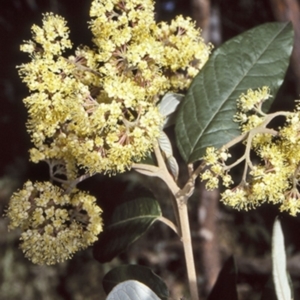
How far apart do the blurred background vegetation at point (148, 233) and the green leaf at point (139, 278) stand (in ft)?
3.81

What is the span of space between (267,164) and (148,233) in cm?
185

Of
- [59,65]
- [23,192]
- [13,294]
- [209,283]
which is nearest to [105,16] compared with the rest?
[59,65]

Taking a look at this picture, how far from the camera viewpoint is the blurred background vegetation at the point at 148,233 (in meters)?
2.38

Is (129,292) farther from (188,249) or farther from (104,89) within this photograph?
(104,89)

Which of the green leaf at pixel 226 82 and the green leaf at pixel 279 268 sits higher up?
the green leaf at pixel 226 82

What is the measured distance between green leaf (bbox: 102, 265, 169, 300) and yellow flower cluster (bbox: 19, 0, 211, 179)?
26 centimetres

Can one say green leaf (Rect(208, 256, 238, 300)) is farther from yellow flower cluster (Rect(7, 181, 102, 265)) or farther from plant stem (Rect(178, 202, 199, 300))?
yellow flower cluster (Rect(7, 181, 102, 265))

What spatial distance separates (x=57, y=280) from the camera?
248cm

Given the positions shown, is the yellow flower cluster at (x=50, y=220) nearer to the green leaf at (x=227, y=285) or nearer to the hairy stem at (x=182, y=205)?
the hairy stem at (x=182, y=205)

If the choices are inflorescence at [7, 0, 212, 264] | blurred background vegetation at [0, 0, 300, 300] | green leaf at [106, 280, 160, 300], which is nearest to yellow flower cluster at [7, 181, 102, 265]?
inflorescence at [7, 0, 212, 264]

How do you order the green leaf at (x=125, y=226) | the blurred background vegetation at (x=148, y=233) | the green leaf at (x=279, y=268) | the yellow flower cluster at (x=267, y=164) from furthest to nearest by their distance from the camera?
the blurred background vegetation at (x=148, y=233), the green leaf at (x=125, y=226), the green leaf at (x=279, y=268), the yellow flower cluster at (x=267, y=164)

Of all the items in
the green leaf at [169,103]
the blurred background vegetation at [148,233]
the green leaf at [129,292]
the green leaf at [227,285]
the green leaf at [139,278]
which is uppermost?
the green leaf at [169,103]

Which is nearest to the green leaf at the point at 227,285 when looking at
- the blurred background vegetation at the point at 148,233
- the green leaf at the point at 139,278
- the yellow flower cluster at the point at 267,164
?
the green leaf at the point at 139,278

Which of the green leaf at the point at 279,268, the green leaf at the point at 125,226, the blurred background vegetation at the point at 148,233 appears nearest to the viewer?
the green leaf at the point at 279,268
